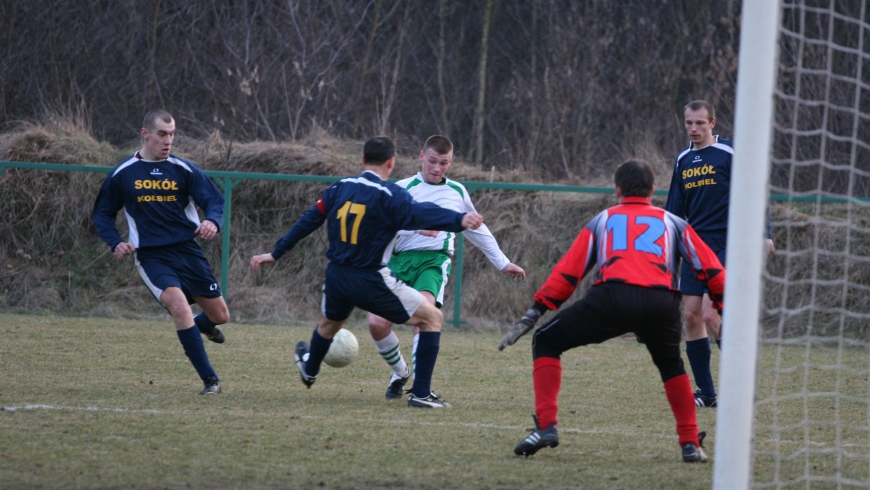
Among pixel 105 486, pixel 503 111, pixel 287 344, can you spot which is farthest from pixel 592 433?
pixel 503 111

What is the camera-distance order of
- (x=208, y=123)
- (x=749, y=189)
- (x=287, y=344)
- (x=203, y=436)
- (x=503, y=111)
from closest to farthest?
1. (x=749, y=189)
2. (x=203, y=436)
3. (x=287, y=344)
4. (x=208, y=123)
5. (x=503, y=111)

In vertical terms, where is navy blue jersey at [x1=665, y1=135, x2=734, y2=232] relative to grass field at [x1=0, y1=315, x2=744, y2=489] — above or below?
above

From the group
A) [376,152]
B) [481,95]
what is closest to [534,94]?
[481,95]

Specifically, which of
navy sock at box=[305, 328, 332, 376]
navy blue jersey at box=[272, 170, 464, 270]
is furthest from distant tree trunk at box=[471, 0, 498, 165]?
navy blue jersey at box=[272, 170, 464, 270]

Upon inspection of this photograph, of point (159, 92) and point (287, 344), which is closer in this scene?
point (287, 344)

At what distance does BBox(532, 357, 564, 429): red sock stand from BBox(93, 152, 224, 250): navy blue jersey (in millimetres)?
2783

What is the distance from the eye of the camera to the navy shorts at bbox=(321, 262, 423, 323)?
5656 millimetres

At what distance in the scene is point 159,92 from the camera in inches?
750

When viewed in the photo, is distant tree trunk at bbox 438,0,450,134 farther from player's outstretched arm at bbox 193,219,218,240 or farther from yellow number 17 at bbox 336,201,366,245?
yellow number 17 at bbox 336,201,366,245

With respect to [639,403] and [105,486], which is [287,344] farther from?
[105,486]

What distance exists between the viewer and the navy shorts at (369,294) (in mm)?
5656

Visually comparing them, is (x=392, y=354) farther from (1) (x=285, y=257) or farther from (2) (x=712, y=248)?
(1) (x=285, y=257)

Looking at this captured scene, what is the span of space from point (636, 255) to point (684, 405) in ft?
2.45

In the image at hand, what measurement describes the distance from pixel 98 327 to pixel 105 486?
6.86 meters
